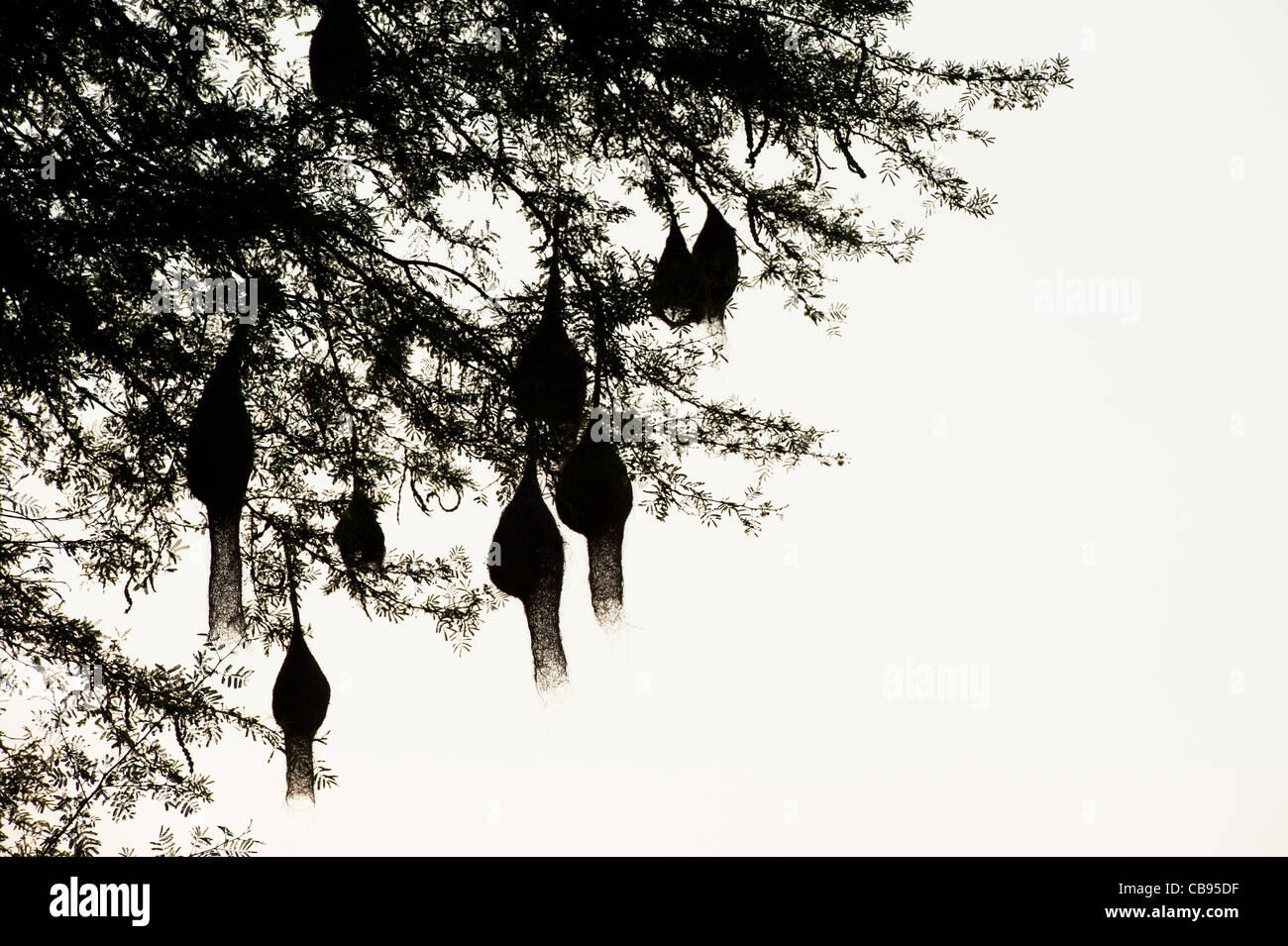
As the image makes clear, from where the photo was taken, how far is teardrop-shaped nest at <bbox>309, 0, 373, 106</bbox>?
283 cm

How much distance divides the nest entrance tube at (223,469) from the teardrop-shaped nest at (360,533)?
71cm

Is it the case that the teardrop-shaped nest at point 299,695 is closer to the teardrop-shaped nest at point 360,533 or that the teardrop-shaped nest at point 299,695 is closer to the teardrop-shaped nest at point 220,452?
the teardrop-shaped nest at point 360,533

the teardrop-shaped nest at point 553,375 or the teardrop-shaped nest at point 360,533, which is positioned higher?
the teardrop-shaped nest at point 553,375

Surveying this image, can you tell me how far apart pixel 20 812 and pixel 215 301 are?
188 cm

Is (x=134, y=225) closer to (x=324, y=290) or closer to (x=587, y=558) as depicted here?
(x=324, y=290)

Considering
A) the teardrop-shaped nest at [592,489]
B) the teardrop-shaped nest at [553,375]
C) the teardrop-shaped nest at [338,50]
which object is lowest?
the teardrop-shaped nest at [592,489]

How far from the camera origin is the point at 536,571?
8.04ft

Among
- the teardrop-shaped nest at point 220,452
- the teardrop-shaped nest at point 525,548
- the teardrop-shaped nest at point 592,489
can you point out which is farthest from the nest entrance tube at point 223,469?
the teardrop-shaped nest at point 592,489

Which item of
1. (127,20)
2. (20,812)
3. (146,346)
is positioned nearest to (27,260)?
(146,346)

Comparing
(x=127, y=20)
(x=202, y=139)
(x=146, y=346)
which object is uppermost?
(x=127, y=20)

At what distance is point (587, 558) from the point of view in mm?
2641

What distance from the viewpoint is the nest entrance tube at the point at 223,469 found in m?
2.49

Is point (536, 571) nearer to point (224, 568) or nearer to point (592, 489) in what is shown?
point (592, 489)

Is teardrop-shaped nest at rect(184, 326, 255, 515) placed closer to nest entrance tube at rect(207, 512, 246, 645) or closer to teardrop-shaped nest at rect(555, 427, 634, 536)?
Answer: nest entrance tube at rect(207, 512, 246, 645)
